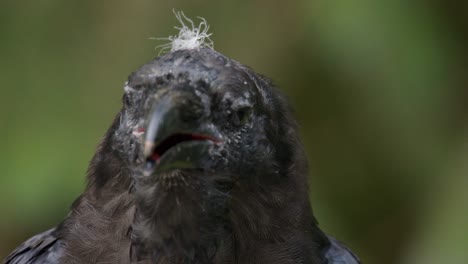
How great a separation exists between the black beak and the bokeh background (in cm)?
165

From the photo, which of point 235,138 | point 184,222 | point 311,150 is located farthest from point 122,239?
point 311,150

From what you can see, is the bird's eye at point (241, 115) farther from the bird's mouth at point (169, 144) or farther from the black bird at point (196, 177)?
the bird's mouth at point (169, 144)

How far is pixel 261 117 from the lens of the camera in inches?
106

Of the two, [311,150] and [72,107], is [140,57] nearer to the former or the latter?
[72,107]

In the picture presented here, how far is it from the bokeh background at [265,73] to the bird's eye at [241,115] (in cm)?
150

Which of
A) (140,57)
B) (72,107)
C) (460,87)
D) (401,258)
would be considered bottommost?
(401,258)

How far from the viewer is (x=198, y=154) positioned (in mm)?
2396

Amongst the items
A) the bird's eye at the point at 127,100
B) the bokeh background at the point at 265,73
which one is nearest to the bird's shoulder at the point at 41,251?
the bokeh background at the point at 265,73

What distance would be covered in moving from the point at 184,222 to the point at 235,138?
291mm

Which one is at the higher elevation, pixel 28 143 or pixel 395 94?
pixel 395 94

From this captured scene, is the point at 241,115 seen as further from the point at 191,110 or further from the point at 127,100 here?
the point at 127,100

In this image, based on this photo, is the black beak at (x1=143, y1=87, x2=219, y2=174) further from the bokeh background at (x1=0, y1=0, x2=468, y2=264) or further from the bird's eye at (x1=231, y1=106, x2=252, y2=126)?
the bokeh background at (x1=0, y1=0, x2=468, y2=264)

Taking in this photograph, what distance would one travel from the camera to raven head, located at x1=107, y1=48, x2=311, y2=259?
2.38 metres

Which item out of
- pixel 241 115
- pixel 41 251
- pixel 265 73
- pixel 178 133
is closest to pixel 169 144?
pixel 178 133
